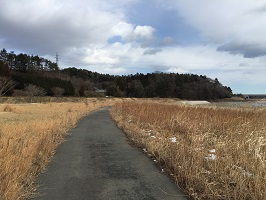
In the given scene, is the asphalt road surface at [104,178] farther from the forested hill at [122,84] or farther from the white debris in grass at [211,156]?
the forested hill at [122,84]

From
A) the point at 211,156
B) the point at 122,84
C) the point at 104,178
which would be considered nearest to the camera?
the point at 104,178

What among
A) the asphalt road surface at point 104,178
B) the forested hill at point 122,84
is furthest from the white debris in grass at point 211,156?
the forested hill at point 122,84

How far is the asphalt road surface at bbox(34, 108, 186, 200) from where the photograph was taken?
575 centimetres

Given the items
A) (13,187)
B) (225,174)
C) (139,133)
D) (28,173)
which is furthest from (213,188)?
(139,133)

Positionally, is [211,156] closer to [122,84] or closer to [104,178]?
[104,178]

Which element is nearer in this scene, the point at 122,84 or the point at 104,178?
the point at 104,178

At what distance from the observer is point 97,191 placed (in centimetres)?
596

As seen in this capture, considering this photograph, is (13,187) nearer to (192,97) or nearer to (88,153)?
(88,153)

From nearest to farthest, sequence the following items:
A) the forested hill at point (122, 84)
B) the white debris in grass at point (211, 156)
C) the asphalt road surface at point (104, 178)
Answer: the asphalt road surface at point (104, 178)
the white debris in grass at point (211, 156)
the forested hill at point (122, 84)

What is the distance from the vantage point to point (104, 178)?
22.9ft

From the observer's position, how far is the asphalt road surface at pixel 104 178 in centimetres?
575

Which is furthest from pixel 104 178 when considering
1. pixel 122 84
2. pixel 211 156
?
pixel 122 84

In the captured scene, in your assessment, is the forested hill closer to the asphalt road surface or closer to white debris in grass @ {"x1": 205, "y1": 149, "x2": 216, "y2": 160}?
the asphalt road surface

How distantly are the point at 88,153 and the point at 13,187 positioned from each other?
17.6 feet
